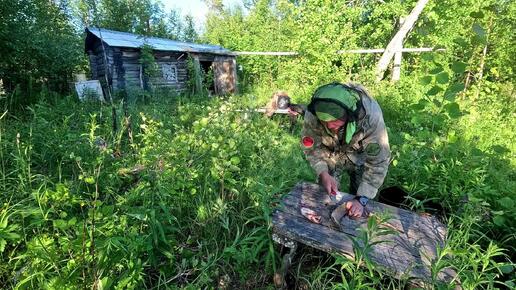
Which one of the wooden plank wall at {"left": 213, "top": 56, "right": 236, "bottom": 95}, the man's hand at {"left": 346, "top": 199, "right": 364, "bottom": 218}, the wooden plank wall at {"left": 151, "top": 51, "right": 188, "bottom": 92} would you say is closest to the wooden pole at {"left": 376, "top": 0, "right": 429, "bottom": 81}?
the wooden plank wall at {"left": 213, "top": 56, "right": 236, "bottom": 95}

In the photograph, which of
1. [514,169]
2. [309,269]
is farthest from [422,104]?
[514,169]

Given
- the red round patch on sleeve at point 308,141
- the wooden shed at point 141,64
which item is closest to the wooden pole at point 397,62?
the wooden shed at point 141,64

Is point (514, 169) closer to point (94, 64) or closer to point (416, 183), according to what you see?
point (416, 183)

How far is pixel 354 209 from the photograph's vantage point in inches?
86.7

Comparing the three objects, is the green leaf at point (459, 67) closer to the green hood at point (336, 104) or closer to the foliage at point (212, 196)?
the foliage at point (212, 196)

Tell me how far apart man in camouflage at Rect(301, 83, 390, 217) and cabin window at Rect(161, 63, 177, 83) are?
31.9ft

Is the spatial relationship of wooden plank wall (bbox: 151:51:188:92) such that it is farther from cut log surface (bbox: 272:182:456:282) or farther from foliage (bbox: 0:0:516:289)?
cut log surface (bbox: 272:182:456:282)

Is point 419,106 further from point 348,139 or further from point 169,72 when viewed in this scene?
point 169,72

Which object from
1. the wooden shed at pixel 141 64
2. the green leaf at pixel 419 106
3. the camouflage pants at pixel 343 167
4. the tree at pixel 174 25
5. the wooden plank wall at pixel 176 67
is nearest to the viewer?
the green leaf at pixel 419 106

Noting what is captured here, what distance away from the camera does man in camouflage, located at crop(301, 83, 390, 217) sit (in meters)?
2.10

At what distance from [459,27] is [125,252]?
12.2m

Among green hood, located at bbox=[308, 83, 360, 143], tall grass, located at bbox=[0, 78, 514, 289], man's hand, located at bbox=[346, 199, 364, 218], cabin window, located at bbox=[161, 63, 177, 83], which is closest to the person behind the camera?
tall grass, located at bbox=[0, 78, 514, 289]

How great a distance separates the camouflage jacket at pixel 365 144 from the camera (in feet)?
7.75

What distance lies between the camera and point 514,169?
362 cm
